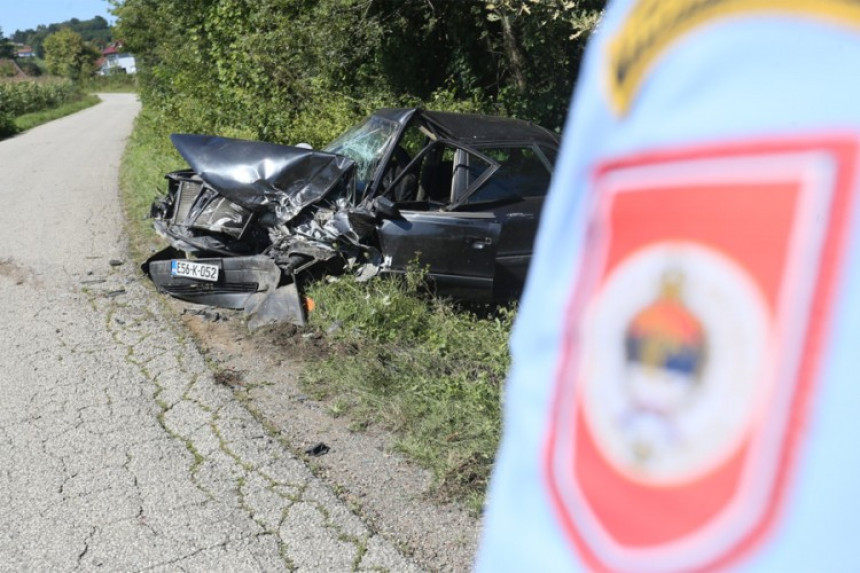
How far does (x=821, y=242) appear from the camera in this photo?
Result: 713mm

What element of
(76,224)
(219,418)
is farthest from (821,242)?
(76,224)

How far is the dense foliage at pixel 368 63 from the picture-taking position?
1220 cm

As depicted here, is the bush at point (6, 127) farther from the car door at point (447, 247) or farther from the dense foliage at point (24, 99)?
the car door at point (447, 247)

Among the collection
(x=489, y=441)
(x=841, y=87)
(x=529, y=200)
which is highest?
(x=841, y=87)

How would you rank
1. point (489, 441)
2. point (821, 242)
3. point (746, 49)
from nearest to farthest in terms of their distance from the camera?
point (821, 242)
point (746, 49)
point (489, 441)

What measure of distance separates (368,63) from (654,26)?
13466 mm

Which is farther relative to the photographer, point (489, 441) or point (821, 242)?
point (489, 441)

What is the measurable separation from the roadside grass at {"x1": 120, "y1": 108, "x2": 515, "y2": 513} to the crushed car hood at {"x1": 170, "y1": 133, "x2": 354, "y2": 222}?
69 cm

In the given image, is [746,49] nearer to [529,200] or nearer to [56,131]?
[529,200]

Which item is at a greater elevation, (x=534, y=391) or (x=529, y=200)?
(x=534, y=391)

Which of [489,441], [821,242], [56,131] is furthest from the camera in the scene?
[56,131]

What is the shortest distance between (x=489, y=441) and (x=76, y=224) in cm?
815

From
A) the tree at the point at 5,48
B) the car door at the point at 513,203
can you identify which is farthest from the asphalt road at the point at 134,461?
the tree at the point at 5,48

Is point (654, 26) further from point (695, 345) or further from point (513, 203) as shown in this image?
point (513, 203)
